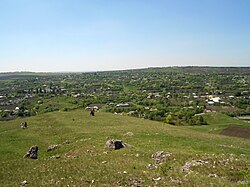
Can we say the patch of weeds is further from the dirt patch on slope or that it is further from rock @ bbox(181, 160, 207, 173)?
the dirt patch on slope

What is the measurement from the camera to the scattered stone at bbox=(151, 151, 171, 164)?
85.2 feet

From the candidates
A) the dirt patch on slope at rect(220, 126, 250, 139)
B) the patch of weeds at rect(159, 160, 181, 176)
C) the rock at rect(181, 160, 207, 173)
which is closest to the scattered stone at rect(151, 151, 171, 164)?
the patch of weeds at rect(159, 160, 181, 176)

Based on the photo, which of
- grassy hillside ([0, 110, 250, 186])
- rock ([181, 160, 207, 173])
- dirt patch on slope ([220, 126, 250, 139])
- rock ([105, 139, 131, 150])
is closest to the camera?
grassy hillside ([0, 110, 250, 186])

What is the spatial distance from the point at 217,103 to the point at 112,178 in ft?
421

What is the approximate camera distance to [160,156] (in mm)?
27062

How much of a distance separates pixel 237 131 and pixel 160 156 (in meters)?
42.0

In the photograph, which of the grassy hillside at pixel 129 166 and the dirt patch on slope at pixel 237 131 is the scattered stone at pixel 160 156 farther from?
the dirt patch on slope at pixel 237 131

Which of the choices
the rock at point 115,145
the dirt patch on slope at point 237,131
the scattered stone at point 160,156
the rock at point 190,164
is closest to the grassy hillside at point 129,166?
the rock at point 190,164

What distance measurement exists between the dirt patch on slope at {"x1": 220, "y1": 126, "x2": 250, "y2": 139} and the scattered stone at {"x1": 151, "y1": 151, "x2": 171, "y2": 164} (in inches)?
1473

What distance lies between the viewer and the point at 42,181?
68.0 feet

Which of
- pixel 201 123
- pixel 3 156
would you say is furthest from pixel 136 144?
pixel 201 123

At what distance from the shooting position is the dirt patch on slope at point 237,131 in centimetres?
5901

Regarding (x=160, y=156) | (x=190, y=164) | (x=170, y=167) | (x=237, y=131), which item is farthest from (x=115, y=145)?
(x=237, y=131)

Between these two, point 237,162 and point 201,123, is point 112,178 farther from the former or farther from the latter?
point 201,123
